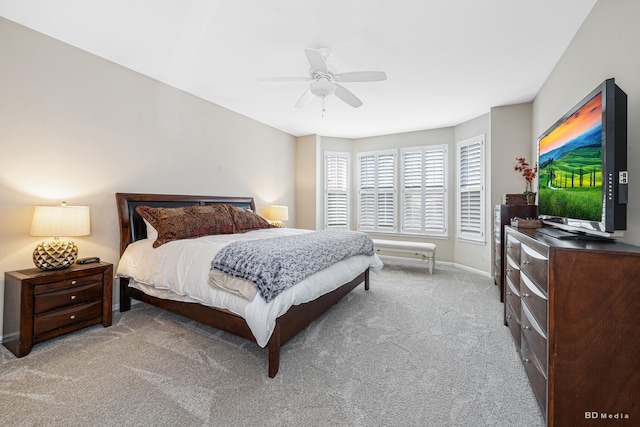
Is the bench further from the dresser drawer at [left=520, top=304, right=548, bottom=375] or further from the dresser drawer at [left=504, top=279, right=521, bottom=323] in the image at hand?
the dresser drawer at [left=520, top=304, right=548, bottom=375]

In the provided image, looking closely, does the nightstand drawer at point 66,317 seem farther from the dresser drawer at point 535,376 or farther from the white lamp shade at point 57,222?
the dresser drawer at point 535,376

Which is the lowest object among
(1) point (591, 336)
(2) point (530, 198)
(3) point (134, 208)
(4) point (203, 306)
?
(4) point (203, 306)

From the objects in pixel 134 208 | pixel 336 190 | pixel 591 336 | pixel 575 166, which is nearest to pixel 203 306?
pixel 134 208

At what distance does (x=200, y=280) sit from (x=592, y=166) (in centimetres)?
288

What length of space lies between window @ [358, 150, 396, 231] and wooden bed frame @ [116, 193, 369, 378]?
8.55 feet

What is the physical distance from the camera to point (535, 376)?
1629 mm

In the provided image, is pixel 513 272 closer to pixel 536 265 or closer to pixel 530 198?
pixel 536 265

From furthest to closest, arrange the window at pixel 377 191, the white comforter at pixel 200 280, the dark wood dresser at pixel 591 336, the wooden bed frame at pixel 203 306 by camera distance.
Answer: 1. the window at pixel 377 191
2. the wooden bed frame at pixel 203 306
3. the white comforter at pixel 200 280
4. the dark wood dresser at pixel 591 336

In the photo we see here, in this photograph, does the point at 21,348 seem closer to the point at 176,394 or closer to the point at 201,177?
the point at 176,394

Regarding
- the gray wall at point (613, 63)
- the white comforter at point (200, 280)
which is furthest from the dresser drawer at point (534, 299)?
the white comforter at point (200, 280)

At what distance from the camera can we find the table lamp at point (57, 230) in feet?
7.58

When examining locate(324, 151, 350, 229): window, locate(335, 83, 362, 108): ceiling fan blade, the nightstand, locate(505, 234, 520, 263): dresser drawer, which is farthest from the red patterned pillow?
locate(505, 234, 520, 263): dresser drawer

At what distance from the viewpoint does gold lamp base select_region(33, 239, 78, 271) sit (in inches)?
93.8

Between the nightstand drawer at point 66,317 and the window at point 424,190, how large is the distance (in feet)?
17.1
